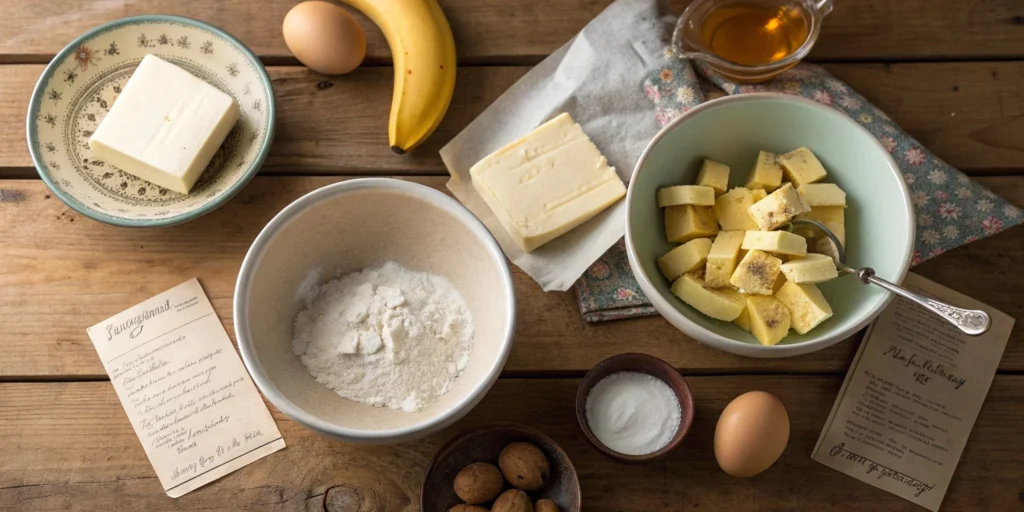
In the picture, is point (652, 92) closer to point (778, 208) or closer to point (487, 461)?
point (778, 208)

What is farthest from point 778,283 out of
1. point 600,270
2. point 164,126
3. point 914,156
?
point 164,126

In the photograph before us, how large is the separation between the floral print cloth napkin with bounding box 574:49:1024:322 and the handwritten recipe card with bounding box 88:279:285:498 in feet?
1.75

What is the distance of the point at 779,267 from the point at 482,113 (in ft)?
1.76

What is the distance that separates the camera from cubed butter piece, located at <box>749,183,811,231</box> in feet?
3.53

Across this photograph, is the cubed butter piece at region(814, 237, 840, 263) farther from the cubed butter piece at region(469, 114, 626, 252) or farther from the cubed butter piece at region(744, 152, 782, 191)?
the cubed butter piece at region(469, 114, 626, 252)

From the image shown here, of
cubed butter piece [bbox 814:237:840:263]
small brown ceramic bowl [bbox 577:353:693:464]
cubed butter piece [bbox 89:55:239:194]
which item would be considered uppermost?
cubed butter piece [bbox 89:55:239:194]

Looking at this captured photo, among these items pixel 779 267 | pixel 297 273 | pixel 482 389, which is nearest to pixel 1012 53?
pixel 779 267

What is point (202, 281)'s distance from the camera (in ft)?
4.02

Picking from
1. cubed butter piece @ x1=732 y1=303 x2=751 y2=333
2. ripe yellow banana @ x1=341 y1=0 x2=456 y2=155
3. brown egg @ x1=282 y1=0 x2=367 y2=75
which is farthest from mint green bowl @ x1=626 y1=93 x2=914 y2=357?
brown egg @ x1=282 y1=0 x2=367 y2=75

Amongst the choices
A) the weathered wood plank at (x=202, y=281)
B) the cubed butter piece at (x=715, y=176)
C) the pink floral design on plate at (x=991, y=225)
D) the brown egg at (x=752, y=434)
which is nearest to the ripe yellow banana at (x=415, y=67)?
the weathered wood plank at (x=202, y=281)

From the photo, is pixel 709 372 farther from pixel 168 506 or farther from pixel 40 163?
pixel 40 163

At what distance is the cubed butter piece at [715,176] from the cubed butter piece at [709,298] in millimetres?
146

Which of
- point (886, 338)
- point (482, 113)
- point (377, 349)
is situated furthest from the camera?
point (482, 113)

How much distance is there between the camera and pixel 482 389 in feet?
3.24
